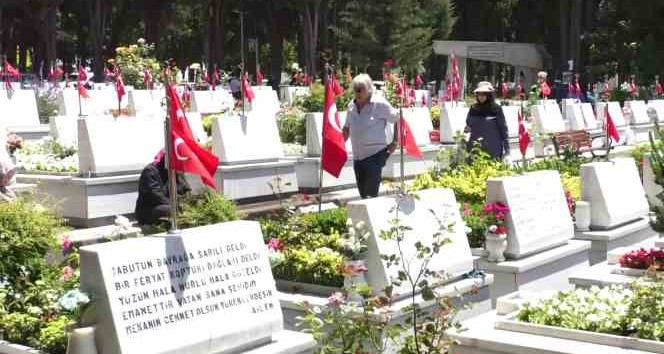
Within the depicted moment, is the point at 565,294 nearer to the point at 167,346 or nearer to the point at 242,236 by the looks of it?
the point at 242,236

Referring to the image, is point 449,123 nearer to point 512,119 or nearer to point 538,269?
point 512,119

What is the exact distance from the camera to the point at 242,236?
6.06 metres

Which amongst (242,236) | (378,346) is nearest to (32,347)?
(242,236)

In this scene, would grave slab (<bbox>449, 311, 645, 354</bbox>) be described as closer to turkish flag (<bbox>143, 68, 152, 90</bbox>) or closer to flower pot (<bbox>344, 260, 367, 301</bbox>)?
flower pot (<bbox>344, 260, 367, 301</bbox>)

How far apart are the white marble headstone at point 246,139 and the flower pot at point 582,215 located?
5.66 metres

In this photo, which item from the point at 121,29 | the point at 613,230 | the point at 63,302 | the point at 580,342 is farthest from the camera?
the point at 121,29

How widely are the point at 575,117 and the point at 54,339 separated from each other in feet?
66.9

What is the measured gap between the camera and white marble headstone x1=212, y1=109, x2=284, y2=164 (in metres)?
14.2

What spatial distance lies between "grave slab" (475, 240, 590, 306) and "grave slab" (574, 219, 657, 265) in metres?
0.48

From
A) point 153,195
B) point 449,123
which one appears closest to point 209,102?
point 449,123

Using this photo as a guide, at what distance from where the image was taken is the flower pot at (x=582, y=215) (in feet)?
33.3

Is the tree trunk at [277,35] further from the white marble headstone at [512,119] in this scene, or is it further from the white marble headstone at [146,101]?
the white marble headstone at [512,119]

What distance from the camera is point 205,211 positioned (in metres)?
8.40

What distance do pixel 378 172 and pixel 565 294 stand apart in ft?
14.1
